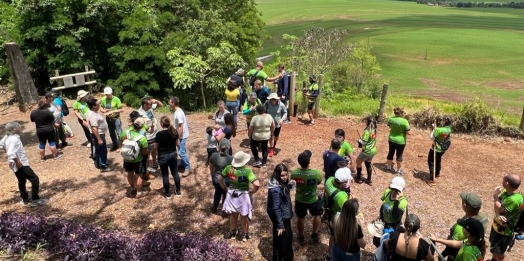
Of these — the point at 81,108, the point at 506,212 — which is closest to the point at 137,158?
the point at 81,108

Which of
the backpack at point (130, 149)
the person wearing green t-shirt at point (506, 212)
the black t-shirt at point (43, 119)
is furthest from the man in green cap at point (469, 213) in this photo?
the black t-shirt at point (43, 119)

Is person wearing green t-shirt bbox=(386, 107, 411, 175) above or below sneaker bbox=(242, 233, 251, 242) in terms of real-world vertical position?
above

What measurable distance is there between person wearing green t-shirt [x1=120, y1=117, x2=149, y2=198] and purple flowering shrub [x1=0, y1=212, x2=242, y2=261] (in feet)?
4.57

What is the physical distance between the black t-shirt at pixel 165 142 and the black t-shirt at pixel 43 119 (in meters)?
3.59

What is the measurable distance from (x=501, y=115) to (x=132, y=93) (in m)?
14.7

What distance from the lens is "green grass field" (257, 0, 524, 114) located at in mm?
46438

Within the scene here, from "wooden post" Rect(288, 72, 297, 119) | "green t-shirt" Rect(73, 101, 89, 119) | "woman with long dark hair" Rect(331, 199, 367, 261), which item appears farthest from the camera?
"wooden post" Rect(288, 72, 297, 119)

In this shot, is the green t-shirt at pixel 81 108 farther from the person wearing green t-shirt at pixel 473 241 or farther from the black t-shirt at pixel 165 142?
the person wearing green t-shirt at pixel 473 241

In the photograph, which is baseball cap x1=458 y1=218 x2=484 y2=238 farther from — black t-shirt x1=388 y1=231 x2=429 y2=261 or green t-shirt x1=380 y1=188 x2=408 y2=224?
green t-shirt x1=380 y1=188 x2=408 y2=224

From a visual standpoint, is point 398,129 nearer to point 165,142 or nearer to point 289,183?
point 289,183

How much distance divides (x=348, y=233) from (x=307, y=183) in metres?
1.31

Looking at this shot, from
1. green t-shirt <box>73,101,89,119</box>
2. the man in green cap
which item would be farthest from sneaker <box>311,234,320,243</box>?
green t-shirt <box>73,101,89,119</box>

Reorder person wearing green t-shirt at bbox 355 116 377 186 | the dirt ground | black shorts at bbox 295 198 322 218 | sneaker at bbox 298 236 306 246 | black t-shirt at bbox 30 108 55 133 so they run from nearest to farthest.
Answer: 1. black shorts at bbox 295 198 322 218
2. sneaker at bbox 298 236 306 246
3. the dirt ground
4. person wearing green t-shirt at bbox 355 116 377 186
5. black t-shirt at bbox 30 108 55 133

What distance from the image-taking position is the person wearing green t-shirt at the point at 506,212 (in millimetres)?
5395
